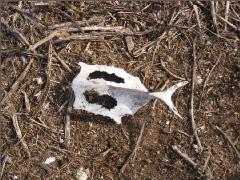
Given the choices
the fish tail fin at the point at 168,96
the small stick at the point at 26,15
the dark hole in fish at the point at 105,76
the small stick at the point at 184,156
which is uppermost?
the small stick at the point at 26,15

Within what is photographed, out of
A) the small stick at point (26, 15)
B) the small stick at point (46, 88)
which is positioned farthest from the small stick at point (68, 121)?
the small stick at point (26, 15)

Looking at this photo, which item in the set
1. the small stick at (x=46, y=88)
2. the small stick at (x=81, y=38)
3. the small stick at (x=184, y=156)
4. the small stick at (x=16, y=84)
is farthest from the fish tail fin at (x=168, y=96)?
the small stick at (x=16, y=84)

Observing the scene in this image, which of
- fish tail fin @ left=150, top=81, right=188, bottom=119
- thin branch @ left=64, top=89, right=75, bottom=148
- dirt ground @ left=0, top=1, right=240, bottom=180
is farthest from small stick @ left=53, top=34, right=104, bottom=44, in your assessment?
fish tail fin @ left=150, top=81, right=188, bottom=119

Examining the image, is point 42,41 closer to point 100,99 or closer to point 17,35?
point 17,35

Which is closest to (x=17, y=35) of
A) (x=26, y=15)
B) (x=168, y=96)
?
(x=26, y=15)

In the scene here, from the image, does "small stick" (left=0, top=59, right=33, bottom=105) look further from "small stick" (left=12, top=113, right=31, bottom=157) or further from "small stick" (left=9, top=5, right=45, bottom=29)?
"small stick" (left=9, top=5, right=45, bottom=29)

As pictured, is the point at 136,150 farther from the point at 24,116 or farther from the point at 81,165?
the point at 24,116

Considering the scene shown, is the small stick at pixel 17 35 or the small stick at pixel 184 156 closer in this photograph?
the small stick at pixel 184 156

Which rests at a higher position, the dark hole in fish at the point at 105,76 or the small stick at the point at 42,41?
the small stick at the point at 42,41

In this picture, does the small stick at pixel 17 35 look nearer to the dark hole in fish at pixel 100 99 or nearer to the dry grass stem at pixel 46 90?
the dry grass stem at pixel 46 90
